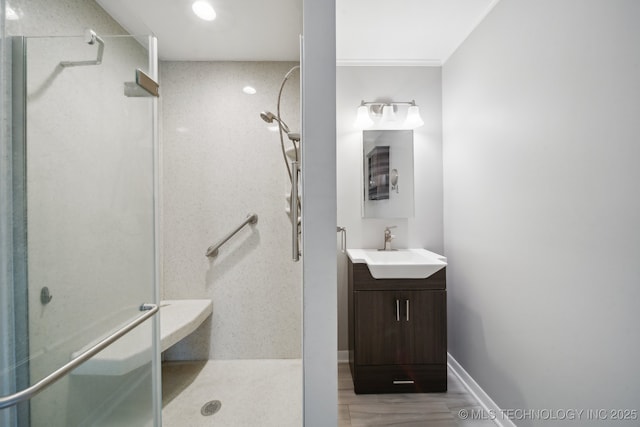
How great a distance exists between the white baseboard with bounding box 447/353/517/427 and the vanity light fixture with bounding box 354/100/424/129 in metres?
1.95

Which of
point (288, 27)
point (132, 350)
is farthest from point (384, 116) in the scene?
point (132, 350)

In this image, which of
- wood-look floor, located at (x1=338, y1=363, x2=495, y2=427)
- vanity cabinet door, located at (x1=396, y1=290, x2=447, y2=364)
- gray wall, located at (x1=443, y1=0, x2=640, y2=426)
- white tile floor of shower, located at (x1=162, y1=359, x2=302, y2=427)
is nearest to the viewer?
gray wall, located at (x1=443, y1=0, x2=640, y2=426)

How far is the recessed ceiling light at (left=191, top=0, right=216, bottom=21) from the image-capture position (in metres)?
1.38

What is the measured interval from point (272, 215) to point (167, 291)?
3.16ft

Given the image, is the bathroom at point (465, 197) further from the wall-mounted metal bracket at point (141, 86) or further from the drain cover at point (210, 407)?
the drain cover at point (210, 407)

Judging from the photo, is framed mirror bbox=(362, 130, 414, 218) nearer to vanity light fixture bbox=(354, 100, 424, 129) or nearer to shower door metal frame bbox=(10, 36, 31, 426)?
vanity light fixture bbox=(354, 100, 424, 129)

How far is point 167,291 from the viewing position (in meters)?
1.84

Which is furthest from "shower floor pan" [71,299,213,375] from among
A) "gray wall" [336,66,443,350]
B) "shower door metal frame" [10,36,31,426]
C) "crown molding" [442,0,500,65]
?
"crown molding" [442,0,500,65]

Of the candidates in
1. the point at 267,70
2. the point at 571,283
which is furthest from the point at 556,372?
the point at 267,70

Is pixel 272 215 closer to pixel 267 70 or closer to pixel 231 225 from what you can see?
pixel 231 225

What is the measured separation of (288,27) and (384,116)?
996 millimetres

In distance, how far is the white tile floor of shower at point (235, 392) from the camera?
52.4 inches

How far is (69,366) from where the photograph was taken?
2.14ft

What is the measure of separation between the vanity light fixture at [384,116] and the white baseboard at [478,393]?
195 centimetres
